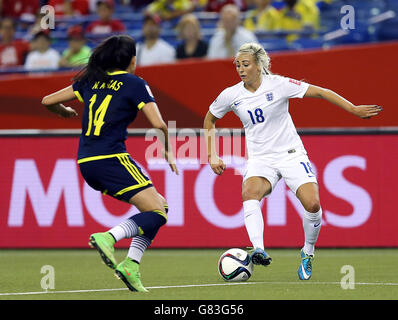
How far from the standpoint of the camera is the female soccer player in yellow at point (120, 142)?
721cm

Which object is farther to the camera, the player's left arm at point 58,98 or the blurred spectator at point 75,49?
the blurred spectator at point 75,49

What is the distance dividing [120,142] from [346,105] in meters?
2.15

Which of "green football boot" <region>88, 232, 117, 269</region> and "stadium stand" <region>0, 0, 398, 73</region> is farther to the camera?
"stadium stand" <region>0, 0, 398, 73</region>

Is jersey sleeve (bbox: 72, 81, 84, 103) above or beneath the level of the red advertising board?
beneath

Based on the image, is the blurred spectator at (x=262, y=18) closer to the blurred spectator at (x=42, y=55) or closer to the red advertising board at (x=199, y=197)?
the blurred spectator at (x=42, y=55)

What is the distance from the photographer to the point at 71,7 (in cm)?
1767

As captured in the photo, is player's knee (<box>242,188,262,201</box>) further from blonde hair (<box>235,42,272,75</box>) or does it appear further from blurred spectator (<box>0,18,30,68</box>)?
blurred spectator (<box>0,18,30,68</box>)

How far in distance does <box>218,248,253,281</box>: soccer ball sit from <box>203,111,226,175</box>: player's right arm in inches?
30.5

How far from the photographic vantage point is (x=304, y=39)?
14.6m

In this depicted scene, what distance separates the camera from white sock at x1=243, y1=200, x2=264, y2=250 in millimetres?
8328
